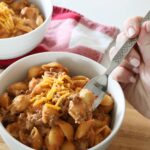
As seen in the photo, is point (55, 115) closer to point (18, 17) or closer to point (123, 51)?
point (123, 51)

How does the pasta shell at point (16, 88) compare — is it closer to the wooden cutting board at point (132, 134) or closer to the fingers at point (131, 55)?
the wooden cutting board at point (132, 134)

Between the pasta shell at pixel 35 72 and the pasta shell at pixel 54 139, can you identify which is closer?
the pasta shell at pixel 54 139

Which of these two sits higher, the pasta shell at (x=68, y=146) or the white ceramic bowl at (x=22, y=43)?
the pasta shell at (x=68, y=146)

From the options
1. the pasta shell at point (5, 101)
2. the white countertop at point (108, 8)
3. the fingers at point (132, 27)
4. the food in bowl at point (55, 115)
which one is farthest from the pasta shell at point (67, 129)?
the white countertop at point (108, 8)

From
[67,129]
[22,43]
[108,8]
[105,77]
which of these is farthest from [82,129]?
[108,8]

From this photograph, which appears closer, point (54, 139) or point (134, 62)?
point (54, 139)

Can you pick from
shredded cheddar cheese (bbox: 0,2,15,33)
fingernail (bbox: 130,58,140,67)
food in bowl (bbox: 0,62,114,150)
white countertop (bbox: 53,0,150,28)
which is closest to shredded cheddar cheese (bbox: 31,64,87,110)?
food in bowl (bbox: 0,62,114,150)
